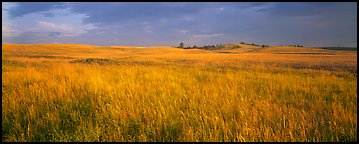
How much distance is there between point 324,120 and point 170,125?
2.75 meters

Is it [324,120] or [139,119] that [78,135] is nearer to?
[139,119]

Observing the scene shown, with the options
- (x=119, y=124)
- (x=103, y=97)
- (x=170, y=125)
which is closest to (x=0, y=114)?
(x=103, y=97)

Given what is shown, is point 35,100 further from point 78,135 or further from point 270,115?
point 270,115

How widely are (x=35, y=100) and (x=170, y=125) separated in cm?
345

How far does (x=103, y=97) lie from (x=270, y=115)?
3668 mm

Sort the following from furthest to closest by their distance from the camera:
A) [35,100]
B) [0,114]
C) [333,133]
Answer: [35,100] → [0,114] → [333,133]

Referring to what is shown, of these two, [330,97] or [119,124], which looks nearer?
[119,124]

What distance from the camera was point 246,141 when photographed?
3393 mm

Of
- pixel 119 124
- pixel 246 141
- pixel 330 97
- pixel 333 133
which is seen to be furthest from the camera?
pixel 330 97

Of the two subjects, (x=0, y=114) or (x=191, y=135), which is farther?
(x=0, y=114)

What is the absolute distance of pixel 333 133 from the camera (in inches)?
146

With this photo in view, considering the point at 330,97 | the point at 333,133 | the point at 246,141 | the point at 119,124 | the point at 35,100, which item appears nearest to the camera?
the point at 246,141

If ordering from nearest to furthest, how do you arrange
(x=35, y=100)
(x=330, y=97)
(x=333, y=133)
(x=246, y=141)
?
1. (x=246, y=141)
2. (x=333, y=133)
3. (x=35, y=100)
4. (x=330, y=97)

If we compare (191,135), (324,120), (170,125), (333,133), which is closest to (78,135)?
(170,125)
